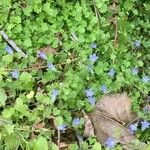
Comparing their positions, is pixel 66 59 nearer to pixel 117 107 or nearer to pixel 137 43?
pixel 117 107

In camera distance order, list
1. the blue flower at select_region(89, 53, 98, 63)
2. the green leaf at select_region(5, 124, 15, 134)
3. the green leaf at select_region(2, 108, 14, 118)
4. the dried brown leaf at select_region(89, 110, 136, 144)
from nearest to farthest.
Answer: the green leaf at select_region(5, 124, 15, 134), the green leaf at select_region(2, 108, 14, 118), the dried brown leaf at select_region(89, 110, 136, 144), the blue flower at select_region(89, 53, 98, 63)

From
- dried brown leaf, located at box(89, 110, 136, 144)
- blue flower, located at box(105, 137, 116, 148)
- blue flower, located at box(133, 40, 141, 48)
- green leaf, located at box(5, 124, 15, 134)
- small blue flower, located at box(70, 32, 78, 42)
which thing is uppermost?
small blue flower, located at box(70, 32, 78, 42)

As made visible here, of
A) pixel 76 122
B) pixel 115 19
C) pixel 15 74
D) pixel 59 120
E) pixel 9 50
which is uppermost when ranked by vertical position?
pixel 115 19

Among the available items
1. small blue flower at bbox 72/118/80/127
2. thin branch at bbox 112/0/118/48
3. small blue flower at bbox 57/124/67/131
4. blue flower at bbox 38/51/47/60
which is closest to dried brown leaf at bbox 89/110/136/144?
small blue flower at bbox 72/118/80/127

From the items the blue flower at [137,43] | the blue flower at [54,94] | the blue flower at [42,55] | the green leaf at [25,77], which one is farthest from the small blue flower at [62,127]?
the blue flower at [137,43]

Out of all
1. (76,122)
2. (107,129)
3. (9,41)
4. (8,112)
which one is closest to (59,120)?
(76,122)

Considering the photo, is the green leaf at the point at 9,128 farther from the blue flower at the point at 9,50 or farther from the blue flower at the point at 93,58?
the blue flower at the point at 93,58

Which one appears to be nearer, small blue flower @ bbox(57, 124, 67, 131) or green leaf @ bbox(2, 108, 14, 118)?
green leaf @ bbox(2, 108, 14, 118)

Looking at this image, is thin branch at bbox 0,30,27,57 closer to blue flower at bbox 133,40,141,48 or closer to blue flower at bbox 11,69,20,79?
blue flower at bbox 11,69,20,79

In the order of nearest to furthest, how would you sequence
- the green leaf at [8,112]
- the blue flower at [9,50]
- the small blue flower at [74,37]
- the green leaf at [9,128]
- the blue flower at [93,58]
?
the green leaf at [9,128] → the green leaf at [8,112] → the blue flower at [9,50] → the blue flower at [93,58] → the small blue flower at [74,37]

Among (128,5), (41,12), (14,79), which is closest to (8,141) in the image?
(14,79)
